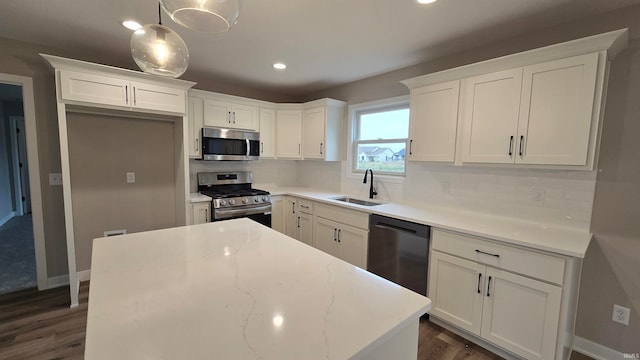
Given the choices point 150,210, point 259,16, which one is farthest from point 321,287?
point 150,210

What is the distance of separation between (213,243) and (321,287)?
2.58 ft

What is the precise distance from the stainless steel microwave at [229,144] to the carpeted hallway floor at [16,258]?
7.55 feet

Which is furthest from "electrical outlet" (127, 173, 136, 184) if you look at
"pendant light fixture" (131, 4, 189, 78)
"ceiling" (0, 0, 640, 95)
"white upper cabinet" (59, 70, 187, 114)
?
"pendant light fixture" (131, 4, 189, 78)

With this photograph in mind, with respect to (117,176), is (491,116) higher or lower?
higher

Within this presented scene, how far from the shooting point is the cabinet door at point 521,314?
5.71ft

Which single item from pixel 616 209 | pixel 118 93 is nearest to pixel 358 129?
pixel 616 209

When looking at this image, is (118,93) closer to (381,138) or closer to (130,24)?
(130,24)

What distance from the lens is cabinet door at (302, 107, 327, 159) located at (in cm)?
375

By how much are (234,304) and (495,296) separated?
6.21 feet

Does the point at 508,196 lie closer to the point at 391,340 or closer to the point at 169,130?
the point at 391,340

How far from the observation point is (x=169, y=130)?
11.3ft

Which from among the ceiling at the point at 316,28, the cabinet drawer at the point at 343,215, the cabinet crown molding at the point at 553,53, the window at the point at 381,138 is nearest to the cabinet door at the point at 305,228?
the cabinet drawer at the point at 343,215

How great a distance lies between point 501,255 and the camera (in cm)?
191

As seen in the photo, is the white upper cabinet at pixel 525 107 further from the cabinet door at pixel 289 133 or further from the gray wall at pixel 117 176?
the gray wall at pixel 117 176
